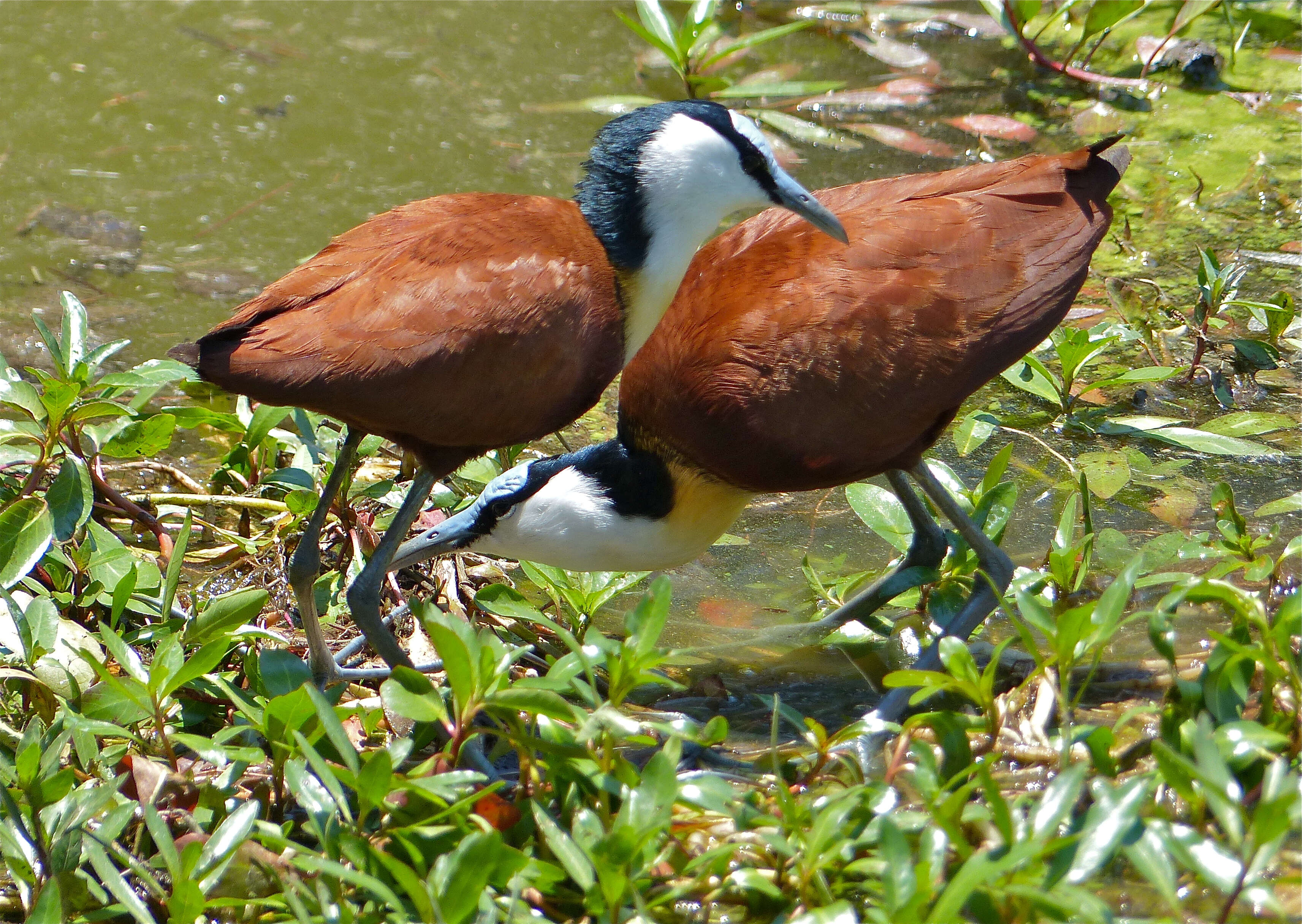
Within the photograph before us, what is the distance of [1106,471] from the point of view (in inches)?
143

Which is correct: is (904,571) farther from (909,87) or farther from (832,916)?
(909,87)

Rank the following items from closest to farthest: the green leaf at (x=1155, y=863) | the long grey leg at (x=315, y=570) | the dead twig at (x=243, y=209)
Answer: the green leaf at (x=1155, y=863) → the long grey leg at (x=315, y=570) → the dead twig at (x=243, y=209)

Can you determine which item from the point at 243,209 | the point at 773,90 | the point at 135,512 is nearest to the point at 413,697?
the point at 135,512

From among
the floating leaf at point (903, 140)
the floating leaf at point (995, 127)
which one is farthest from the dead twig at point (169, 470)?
the floating leaf at point (995, 127)

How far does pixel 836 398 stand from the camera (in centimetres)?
299

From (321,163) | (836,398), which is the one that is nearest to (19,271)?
(321,163)

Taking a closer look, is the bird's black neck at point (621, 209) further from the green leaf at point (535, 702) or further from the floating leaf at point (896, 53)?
the floating leaf at point (896, 53)

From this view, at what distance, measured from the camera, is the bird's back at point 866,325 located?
299 cm

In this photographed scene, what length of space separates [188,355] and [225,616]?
58cm

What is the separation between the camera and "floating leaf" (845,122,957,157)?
5.47 m

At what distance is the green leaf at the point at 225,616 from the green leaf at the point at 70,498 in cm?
62

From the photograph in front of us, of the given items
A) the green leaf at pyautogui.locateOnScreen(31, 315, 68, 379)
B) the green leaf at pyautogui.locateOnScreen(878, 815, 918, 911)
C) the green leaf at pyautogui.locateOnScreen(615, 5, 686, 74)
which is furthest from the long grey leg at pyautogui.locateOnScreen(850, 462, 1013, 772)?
the green leaf at pyautogui.locateOnScreen(615, 5, 686, 74)

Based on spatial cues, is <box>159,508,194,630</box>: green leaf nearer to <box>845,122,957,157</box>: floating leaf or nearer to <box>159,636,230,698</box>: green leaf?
<box>159,636,230,698</box>: green leaf

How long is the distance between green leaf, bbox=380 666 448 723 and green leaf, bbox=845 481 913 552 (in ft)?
4.62
